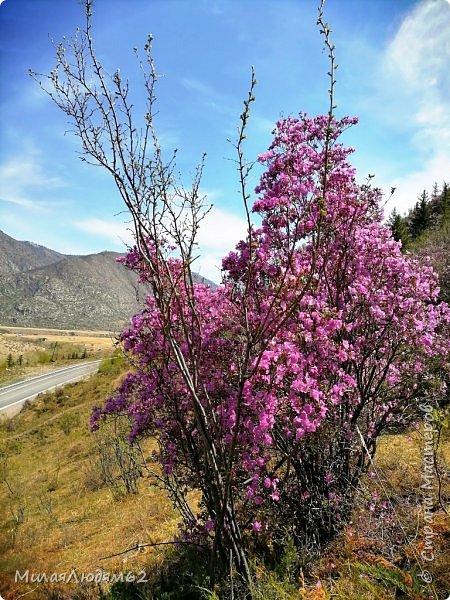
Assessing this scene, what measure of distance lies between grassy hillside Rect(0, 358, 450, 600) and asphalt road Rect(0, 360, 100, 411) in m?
13.5

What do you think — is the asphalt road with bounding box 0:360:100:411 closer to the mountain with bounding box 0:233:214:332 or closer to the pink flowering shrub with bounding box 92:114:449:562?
the pink flowering shrub with bounding box 92:114:449:562

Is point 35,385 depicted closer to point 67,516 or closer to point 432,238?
point 67,516

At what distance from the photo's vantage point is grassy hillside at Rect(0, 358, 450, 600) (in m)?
3.52

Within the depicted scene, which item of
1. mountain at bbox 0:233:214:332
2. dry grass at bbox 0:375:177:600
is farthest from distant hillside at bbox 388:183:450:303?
A: mountain at bbox 0:233:214:332

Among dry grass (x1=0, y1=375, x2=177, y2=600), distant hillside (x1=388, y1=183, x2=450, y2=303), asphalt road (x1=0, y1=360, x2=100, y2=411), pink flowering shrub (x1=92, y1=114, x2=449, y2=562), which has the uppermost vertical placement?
distant hillside (x1=388, y1=183, x2=450, y2=303)

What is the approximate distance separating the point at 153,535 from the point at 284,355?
186 inches

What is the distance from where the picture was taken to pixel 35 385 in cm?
3119

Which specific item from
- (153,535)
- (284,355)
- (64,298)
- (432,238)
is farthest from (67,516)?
(64,298)

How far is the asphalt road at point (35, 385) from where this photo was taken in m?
26.4

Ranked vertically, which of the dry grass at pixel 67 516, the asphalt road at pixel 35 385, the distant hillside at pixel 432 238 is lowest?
Result: the asphalt road at pixel 35 385

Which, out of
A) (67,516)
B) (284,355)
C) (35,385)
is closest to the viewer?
(284,355)

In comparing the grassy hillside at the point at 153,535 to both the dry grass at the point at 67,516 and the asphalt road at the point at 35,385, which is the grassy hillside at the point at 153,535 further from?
the asphalt road at the point at 35,385

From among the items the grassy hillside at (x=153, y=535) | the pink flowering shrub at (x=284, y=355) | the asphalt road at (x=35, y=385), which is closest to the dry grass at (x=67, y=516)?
the grassy hillside at (x=153, y=535)

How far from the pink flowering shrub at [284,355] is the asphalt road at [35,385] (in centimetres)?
2473
